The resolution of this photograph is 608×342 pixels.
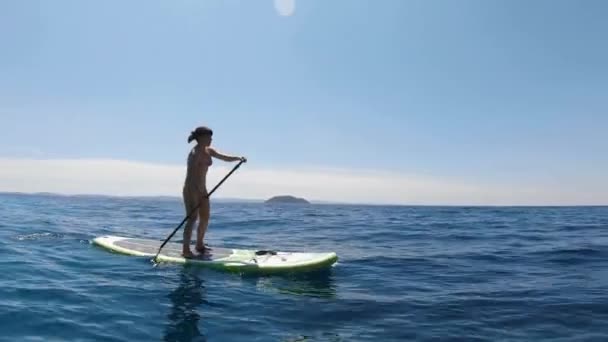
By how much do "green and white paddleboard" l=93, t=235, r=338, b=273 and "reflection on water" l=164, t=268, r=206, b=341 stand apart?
2.65 ft

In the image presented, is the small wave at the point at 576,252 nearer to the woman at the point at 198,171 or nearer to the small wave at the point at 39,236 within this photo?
the woman at the point at 198,171

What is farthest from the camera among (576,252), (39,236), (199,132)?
(39,236)

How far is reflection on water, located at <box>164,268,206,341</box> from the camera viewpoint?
17.2 feet

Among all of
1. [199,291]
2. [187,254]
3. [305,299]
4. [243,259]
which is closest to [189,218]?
[187,254]

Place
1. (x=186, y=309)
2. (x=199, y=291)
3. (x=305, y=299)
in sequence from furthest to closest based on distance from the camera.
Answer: (x=199, y=291), (x=305, y=299), (x=186, y=309)

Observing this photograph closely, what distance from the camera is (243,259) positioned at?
9523 millimetres

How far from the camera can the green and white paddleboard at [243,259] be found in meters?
8.88

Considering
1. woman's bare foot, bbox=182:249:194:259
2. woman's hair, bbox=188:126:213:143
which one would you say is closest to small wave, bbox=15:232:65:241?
woman's bare foot, bbox=182:249:194:259

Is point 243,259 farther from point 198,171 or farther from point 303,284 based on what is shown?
point 198,171

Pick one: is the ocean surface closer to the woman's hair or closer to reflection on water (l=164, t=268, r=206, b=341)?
reflection on water (l=164, t=268, r=206, b=341)

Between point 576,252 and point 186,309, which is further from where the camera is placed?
point 576,252

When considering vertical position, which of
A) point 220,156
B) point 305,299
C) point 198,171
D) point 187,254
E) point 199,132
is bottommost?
point 305,299

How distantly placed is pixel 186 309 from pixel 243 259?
3308 mm

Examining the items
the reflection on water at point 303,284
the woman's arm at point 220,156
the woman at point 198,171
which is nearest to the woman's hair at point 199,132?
the woman at point 198,171
